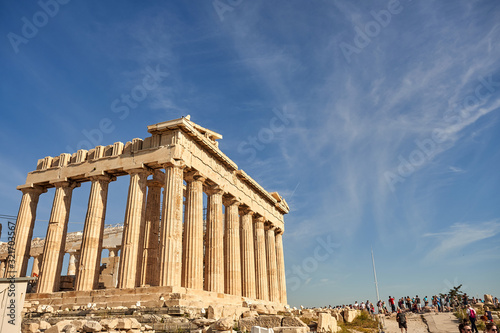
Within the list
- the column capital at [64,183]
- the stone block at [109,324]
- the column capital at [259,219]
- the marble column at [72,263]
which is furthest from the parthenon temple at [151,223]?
the marble column at [72,263]

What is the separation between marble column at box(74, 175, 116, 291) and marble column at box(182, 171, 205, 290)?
5.24m

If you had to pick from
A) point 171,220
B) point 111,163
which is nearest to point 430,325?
point 171,220

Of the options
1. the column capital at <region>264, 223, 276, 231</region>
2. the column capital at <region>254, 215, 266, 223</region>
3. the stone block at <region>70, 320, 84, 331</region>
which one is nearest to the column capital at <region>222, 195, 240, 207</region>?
the column capital at <region>254, 215, 266, 223</region>

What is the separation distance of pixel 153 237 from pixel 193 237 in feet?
11.6

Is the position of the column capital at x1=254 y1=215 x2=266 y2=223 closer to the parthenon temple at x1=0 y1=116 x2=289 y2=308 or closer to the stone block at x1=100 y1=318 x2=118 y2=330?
the parthenon temple at x1=0 y1=116 x2=289 y2=308

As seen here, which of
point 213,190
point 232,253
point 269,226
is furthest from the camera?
point 269,226

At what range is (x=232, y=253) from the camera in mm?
28688

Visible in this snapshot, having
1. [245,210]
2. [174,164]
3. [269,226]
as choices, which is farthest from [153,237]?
[269,226]

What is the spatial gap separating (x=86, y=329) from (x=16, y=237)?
687 inches

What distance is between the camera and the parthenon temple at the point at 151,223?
70.1 feet

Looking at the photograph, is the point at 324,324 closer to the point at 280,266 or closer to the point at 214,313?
the point at 214,313

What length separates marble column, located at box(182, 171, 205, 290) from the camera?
23.1 m

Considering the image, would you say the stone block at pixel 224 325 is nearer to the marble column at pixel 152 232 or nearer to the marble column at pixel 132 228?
the marble column at pixel 132 228

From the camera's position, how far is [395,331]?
747 inches
